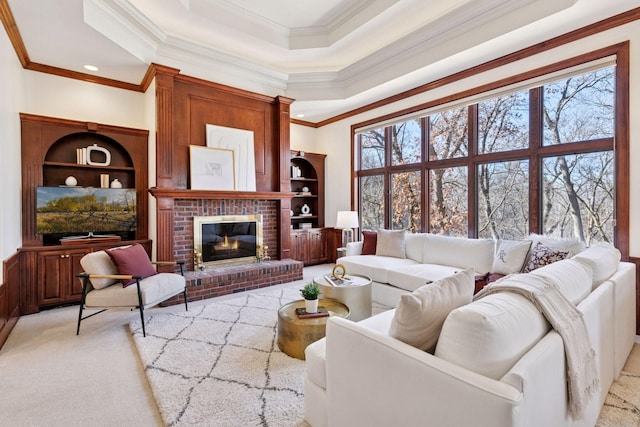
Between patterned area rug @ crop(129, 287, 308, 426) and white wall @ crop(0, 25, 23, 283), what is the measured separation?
156cm

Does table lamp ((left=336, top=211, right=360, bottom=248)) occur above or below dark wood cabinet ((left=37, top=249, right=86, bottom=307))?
above

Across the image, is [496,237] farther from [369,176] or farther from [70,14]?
[70,14]

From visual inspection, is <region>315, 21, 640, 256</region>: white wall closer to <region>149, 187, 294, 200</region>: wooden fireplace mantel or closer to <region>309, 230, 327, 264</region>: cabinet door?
<region>309, 230, 327, 264</region>: cabinet door

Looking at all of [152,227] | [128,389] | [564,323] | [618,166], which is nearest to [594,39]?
[618,166]

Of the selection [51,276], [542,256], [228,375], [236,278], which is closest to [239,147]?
[236,278]

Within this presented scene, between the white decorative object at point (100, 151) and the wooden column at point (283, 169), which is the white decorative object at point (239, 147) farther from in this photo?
the white decorative object at point (100, 151)

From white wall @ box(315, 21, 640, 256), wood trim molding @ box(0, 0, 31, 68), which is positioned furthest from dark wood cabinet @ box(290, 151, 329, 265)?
wood trim molding @ box(0, 0, 31, 68)

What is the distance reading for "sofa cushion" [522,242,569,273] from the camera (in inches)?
120

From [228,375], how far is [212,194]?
281 centimetres

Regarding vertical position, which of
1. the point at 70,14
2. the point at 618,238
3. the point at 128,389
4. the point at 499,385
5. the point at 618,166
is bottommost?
the point at 128,389

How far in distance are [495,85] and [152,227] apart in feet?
16.3

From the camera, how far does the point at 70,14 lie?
118 inches

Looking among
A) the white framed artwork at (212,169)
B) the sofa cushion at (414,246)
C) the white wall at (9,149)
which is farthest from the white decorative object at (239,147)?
the sofa cushion at (414,246)

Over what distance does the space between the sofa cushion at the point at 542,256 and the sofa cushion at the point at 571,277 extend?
3.95 feet
